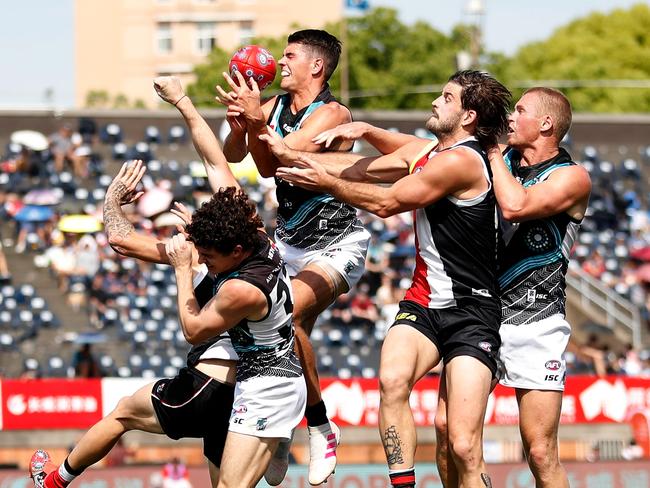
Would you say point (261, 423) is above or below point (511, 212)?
below

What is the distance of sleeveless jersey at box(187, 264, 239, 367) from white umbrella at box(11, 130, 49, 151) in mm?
17649

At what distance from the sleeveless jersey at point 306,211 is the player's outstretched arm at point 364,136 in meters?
0.49

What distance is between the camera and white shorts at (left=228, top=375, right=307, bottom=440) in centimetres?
749

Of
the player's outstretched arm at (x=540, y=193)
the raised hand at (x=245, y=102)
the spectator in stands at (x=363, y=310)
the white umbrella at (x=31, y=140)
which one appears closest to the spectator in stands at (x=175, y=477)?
the spectator in stands at (x=363, y=310)

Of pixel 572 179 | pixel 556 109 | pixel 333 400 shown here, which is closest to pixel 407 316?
pixel 572 179

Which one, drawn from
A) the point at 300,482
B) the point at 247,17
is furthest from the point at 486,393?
the point at 247,17

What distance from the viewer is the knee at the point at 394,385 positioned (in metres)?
7.44

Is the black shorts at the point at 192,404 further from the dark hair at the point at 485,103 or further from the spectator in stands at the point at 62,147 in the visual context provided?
the spectator in stands at the point at 62,147

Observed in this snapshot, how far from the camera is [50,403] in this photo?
18.1 meters

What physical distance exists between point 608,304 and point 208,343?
1677 centimetres

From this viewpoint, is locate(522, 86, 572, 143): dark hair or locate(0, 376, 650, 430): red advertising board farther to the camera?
locate(0, 376, 650, 430): red advertising board

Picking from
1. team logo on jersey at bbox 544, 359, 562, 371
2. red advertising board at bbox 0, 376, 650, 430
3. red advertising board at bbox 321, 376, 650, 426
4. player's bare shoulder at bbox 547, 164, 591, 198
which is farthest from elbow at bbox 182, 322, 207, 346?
red advertising board at bbox 321, 376, 650, 426

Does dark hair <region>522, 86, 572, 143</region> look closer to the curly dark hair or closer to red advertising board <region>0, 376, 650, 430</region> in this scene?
the curly dark hair

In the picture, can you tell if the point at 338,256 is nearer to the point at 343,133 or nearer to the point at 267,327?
the point at 343,133
